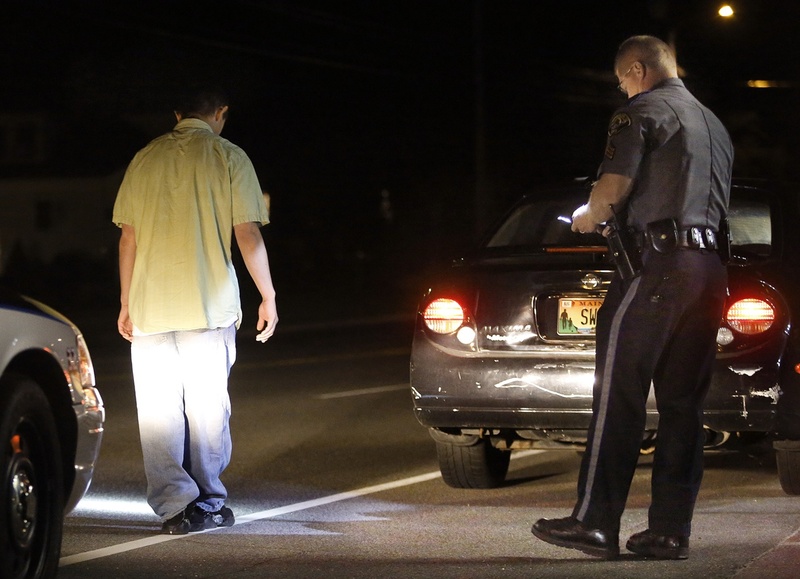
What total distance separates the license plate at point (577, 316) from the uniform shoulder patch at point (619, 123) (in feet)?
4.24

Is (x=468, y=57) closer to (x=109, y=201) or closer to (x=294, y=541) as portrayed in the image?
(x=109, y=201)

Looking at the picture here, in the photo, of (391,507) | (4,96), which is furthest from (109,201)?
(391,507)

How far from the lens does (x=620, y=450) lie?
529 centimetres

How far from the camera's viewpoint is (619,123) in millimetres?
5250

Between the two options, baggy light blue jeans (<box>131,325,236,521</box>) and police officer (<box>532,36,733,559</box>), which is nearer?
police officer (<box>532,36,733,559</box>)

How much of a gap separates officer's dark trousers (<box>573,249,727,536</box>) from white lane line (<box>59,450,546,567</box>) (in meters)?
1.73

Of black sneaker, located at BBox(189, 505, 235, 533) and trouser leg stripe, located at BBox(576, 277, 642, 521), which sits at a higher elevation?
trouser leg stripe, located at BBox(576, 277, 642, 521)

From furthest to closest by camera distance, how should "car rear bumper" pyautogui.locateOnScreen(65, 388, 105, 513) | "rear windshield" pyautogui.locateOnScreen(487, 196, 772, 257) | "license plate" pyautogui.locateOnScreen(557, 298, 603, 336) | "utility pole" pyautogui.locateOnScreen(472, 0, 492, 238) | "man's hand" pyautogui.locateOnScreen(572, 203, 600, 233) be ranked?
"utility pole" pyautogui.locateOnScreen(472, 0, 492, 238) → "rear windshield" pyautogui.locateOnScreen(487, 196, 772, 257) → "license plate" pyautogui.locateOnScreen(557, 298, 603, 336) → "man's hand" pyautogui.locateOnScreen(572, 203, 600, 233) → "car rear bumper" pyautogui.locateOnScreen(65, 388, 105, 513)

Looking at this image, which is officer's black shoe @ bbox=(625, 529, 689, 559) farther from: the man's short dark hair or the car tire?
the man's short dark hair

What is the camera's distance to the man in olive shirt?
596cm

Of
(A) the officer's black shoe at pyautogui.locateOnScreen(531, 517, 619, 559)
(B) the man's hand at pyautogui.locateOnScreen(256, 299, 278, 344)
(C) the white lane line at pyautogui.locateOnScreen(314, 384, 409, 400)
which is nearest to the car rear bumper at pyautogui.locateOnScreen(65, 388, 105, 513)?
(B) the man's hand at pyautogui.locateOnScreen(256, 299, 278, 344)

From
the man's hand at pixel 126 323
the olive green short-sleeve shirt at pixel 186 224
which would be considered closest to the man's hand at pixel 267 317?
the olive green short-sleeve shirt at pixel 186 224

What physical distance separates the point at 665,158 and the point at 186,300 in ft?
6.87

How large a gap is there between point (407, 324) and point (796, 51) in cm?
1812
